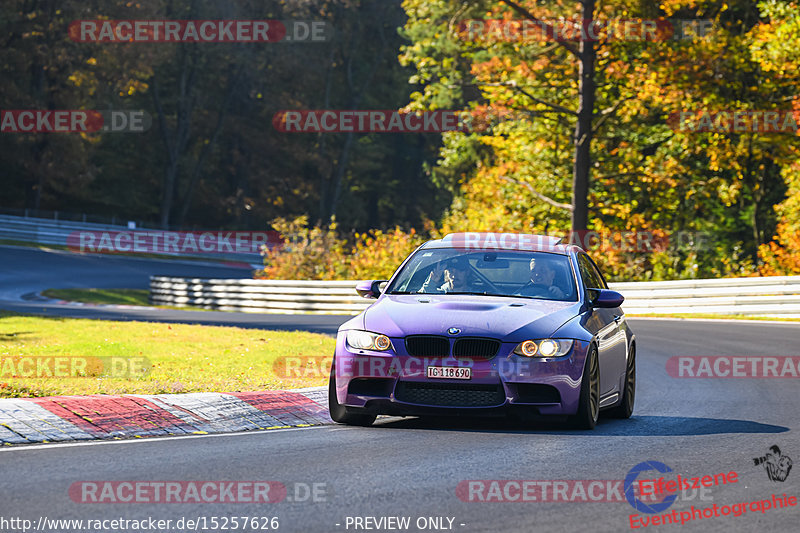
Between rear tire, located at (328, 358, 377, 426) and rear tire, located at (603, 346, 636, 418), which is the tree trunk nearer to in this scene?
Result: rear tire, located at (603, 346, 636, 418)

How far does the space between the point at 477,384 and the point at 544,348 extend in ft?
1.99

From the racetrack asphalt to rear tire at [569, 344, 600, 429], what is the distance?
0.32 feet

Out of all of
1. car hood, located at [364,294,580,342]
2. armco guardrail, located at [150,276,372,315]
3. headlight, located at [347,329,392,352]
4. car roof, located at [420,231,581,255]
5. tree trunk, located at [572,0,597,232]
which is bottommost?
armco guardrail, located at [150,276,372,315]

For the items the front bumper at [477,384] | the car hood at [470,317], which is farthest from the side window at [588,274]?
the front bumper at [477,384]

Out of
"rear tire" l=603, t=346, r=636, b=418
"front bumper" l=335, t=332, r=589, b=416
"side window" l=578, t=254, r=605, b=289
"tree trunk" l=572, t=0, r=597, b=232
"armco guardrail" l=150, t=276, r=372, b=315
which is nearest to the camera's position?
"front bumper" l=335, t=332, r=589, b=416

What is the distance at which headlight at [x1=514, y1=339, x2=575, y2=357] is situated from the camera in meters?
9.80

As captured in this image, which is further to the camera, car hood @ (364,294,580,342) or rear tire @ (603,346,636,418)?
rear tire @ (603,346,636,418)

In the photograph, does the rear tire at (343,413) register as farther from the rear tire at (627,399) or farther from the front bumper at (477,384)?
the rear tire at (627,399)

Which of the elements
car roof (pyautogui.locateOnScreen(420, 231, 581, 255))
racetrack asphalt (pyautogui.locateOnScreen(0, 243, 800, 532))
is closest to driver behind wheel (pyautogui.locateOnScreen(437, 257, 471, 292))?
car roof (pyautogui.locateOnScreen(420, 231, 581, 255))

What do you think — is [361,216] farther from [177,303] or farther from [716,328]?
[716,328]

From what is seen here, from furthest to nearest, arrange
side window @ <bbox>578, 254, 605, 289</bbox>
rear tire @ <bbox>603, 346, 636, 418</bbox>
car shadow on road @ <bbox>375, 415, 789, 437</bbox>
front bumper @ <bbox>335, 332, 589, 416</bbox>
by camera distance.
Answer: side window @ <bbox>578, 254, 605, 289</bbox> < rear tire @ <bbox>603, 346, 636, 418</bbox> < car shadow on road @ <bbox>375, 415, 789, 437</bbox> < front bumper @ <bbox>335, 332, 589, 416</bbox>

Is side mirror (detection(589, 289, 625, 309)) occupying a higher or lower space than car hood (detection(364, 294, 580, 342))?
higher

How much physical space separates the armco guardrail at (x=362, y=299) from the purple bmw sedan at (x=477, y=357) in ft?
55.1

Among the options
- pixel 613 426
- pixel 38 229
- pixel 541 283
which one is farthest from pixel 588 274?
pixel 38 229
